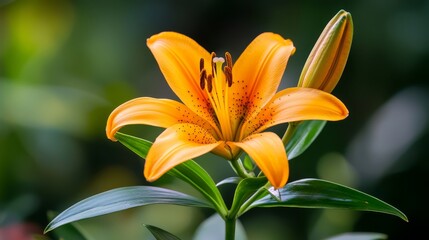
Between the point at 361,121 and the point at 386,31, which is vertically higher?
the point at 386,31

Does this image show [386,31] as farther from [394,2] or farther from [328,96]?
[328,96]

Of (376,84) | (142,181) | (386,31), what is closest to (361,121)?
(376,84)

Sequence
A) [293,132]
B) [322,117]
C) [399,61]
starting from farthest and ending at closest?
[399,61] → [293,132] → [322,117]

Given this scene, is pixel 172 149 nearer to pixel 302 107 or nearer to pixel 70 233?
pixel 302 107

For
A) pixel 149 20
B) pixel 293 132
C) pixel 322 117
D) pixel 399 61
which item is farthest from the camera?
pixel 149 20

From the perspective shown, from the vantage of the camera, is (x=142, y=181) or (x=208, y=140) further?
(x=142, y=181)

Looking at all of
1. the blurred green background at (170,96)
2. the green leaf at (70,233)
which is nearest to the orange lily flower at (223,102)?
the green leaf at (70,233)

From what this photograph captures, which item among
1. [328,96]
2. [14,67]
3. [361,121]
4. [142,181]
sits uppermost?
[328,96]
